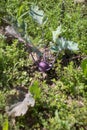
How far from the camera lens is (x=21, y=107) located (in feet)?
9.62

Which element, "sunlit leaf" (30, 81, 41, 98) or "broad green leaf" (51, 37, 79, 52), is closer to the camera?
"sunlit leaf" (30, 81, 41, 98)

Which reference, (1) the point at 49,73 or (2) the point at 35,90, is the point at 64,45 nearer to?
(1) the point at 49,73

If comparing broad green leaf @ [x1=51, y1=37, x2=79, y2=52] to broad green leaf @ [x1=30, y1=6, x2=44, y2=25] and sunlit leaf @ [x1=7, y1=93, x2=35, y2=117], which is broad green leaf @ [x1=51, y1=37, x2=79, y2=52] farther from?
sunlit leaf @ [x1=7, y1=93, x2=35, y2=117]

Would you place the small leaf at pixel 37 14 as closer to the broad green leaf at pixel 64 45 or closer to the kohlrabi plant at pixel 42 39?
the kohlrabi plant at pixel 42 39

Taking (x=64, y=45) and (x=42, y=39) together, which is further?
(x=42, y=39)

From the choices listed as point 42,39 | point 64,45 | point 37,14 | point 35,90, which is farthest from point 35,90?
point 37,14

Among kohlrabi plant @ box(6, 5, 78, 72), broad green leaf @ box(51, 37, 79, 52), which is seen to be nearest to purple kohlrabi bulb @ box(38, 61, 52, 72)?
kohlrabi plant @ box(6, 5, 78, 72)

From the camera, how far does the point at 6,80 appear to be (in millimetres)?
3322

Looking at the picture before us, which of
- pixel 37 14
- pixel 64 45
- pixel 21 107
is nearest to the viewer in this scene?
pixel 21 107

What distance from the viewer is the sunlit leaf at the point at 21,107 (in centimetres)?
291

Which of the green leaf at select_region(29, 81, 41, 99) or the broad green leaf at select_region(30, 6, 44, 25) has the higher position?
Answer: the broad green leaf at select_region(30, 6, 44, 25)

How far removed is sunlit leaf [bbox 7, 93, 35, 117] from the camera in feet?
9.55

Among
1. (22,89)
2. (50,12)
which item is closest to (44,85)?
(22,89)

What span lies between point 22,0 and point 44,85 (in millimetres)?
1259
